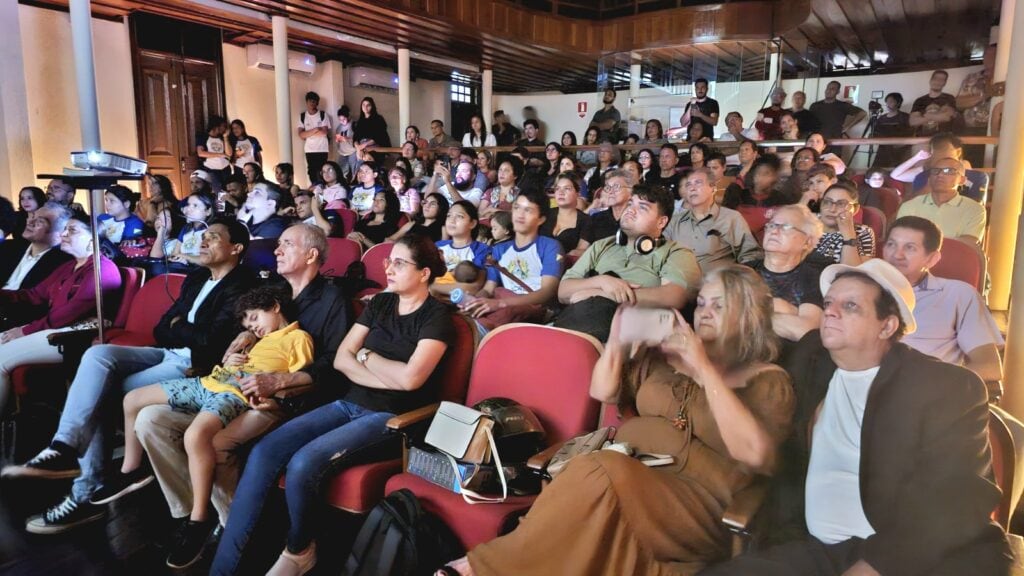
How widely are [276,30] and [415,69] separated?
401 centimetres

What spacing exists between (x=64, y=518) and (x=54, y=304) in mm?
1245

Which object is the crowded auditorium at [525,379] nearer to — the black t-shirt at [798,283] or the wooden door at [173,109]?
the black t-shirt at [798,283]

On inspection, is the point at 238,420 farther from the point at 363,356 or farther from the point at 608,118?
the point at 608,118

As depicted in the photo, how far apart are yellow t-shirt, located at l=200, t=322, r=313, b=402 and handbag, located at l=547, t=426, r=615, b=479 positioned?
3.51ft

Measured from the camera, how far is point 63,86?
7.16 m

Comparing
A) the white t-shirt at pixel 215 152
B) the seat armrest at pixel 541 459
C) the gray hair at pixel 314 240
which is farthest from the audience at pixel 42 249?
the white t-shirt at pixel 215 152

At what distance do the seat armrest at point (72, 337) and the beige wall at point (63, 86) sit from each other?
5.25 metres

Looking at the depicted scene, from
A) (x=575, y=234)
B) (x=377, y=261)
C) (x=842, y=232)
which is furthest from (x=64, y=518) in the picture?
(x=842, y=232)

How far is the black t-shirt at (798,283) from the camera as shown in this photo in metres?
2.13

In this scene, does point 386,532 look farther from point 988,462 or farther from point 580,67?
point 580,67

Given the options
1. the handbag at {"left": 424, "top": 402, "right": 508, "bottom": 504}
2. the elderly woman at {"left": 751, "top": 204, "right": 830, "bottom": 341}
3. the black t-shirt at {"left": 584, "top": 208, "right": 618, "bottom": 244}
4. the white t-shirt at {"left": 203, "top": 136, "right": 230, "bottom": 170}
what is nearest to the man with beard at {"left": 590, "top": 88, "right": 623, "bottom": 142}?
the white t-shirt at {"left": 203, "top": 136, "right": 230, "bottom": 170}

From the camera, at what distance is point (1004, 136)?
394 centimetres

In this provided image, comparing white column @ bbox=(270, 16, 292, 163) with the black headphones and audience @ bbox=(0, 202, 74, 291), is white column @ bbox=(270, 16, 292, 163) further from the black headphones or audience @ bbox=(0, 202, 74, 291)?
the black headphones

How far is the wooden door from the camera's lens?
7715 mm
